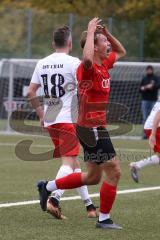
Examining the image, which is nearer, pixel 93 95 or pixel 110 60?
pixel 93 95

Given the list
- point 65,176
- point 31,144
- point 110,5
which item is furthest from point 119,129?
point 110,5

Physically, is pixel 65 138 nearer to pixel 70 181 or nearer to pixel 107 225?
pixel 70 181

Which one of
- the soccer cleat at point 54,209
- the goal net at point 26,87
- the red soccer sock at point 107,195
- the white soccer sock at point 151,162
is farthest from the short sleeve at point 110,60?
the goal net at point 26,87

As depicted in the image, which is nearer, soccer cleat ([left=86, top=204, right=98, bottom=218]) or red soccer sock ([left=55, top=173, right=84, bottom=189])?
red soccer sock ([left=55, top=173, right=84, bottom=189])

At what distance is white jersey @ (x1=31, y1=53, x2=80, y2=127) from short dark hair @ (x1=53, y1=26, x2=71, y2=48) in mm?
134

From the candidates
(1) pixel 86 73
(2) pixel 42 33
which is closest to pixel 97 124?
(1) pixel 86 73

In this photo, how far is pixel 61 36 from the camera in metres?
9.59

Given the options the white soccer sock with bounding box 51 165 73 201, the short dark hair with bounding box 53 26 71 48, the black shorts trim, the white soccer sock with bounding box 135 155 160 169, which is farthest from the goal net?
the black shorts trim

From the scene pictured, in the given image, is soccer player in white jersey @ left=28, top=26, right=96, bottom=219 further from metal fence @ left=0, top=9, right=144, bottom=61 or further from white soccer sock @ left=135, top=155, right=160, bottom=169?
metal fence @ left=0, top=9, right=144, bottom=61

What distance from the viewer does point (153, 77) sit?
2342 cm

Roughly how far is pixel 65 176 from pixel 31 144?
34.6 ft

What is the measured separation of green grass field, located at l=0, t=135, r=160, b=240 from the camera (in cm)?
826

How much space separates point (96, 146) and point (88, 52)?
0.98 m

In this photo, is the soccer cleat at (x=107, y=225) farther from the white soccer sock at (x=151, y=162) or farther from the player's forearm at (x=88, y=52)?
the white soccer sock at (x=151, y=162)
